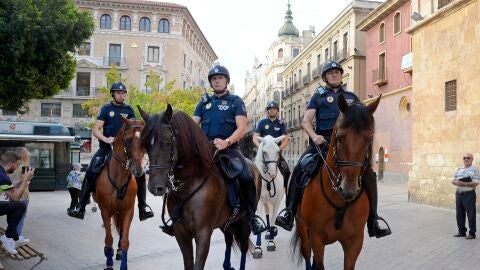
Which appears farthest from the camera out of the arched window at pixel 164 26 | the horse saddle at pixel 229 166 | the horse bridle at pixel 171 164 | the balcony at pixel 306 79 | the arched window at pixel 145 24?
the arched window at pixel 164 26

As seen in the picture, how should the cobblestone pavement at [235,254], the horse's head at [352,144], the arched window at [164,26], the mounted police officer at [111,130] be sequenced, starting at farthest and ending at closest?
1. the arched window at [164,26]
2. the cobblestone pavement at [235,254]
3. the mounted police officer at [111,130]
4. the horse's head at [352,144]

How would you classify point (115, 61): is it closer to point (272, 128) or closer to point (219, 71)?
point (272, 128)

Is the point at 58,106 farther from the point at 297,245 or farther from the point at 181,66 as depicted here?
the point at 297,245

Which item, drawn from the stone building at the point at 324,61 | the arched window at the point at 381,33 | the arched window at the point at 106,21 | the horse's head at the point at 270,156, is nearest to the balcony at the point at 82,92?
the arched window at the point at 106,21

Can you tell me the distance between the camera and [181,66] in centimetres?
5609

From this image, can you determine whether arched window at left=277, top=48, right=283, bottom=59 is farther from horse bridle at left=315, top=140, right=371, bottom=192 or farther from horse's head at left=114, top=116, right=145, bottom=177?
horse bridle at left=315, top=140, right=371, bottom=192

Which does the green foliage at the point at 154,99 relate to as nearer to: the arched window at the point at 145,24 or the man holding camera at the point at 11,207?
the arched window at the point at 145,24

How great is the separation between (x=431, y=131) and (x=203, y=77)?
187 ft

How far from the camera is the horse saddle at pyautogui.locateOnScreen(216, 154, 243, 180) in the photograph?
16.7 ft

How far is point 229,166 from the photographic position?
17.0 feet

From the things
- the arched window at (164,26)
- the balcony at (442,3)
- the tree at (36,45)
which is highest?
the arched window at (164,26)

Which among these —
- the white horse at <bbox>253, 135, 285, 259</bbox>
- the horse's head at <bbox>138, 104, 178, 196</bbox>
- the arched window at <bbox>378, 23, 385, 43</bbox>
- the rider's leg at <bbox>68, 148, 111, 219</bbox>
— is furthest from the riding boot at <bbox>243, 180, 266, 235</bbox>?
the arched window at <bbox>378, 23, 385, 43</bbox>

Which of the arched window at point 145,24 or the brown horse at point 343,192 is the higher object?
the arched window at point 145,24

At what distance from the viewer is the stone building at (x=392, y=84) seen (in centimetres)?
2862
